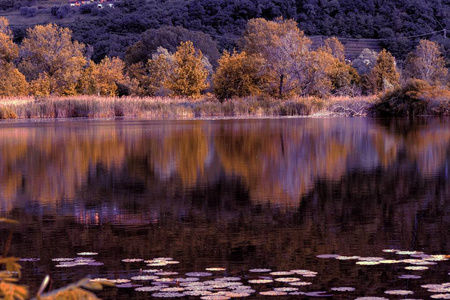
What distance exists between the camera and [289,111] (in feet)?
169

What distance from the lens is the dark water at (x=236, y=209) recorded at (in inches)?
279

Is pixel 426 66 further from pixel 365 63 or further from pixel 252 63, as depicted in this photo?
pixel 252 63

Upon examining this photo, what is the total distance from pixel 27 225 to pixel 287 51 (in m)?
46.3

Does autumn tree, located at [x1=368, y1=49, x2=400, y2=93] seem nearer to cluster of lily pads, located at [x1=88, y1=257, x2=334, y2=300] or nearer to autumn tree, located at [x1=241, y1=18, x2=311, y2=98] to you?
autumn tree, located at [x1=241, y1=18, x2=311, y2=98]

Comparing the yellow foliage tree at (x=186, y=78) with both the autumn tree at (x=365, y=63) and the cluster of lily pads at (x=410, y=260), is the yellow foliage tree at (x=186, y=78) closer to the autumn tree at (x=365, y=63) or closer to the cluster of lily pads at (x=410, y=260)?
the autumn tree at (x=365, y=63)

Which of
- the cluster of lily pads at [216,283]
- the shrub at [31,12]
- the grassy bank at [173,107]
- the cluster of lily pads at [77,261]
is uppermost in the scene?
the shrub at [31,12]

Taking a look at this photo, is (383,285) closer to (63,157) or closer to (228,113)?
(63,157)

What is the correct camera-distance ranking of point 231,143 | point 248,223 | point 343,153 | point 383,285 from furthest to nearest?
point 231,143 → point 343,153 → point 248,223 → point 383,285

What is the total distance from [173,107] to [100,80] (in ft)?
69.1

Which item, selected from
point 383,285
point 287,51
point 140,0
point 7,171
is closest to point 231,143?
point 7,171

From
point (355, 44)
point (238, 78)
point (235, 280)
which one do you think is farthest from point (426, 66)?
point (235, 280)

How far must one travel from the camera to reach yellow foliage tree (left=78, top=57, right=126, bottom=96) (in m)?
68.2

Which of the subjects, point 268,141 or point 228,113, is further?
point 228,113

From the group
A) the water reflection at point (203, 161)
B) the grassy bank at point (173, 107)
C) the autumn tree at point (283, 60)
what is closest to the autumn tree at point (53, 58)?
the grassy bank at point (173, 107)
